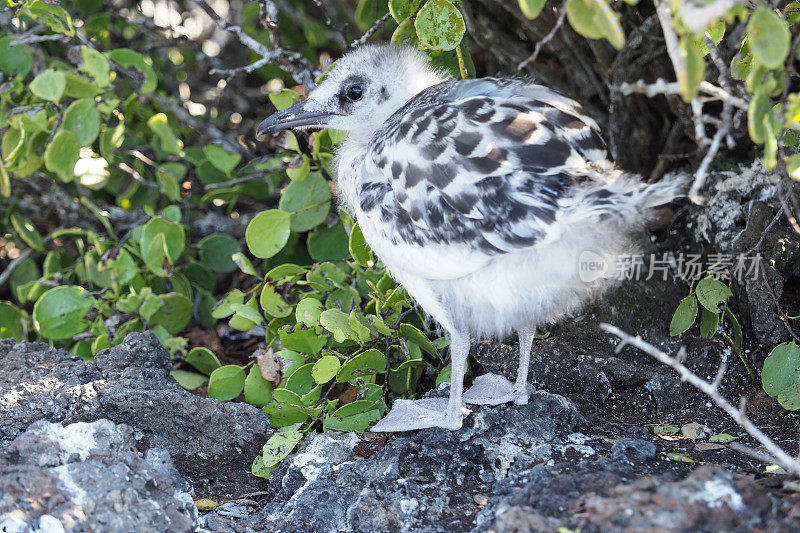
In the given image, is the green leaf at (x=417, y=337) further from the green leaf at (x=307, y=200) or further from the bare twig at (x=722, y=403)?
the bare twig at (x=722, y=403)

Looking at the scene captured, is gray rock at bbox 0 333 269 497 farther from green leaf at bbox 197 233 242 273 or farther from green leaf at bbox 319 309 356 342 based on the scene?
green leaf at bbox 197 233 242 273

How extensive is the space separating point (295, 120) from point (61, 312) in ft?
4.60

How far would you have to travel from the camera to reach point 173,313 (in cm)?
368

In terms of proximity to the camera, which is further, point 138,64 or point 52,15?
point 138,64

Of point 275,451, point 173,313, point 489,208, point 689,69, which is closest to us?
point 689,69

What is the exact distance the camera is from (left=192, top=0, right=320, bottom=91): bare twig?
3523mm

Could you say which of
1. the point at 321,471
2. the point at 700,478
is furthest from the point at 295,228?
the point at 700,478

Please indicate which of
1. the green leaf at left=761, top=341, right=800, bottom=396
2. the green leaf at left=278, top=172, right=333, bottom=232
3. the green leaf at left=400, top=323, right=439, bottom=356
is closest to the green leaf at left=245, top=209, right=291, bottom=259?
the green leaf at left=278, top=172, right=333, bottom=232

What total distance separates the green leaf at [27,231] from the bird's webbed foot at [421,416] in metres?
2.28

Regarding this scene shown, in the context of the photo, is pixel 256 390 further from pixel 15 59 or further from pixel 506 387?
pixel 15 59

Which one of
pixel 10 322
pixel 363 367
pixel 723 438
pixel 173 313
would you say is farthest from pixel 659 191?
pixel 10 322

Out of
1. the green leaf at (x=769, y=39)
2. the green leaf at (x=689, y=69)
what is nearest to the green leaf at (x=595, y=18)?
the green leaf at (x=689, y=69)

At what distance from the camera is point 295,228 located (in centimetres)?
352

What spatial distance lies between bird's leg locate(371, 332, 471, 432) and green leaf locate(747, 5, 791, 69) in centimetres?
143
